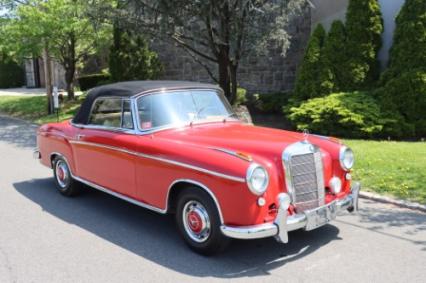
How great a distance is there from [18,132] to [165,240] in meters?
10.3

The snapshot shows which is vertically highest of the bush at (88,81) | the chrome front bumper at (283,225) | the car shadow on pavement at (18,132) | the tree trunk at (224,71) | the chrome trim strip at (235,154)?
the tree trunk at (224,71)

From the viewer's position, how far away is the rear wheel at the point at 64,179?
6.82 metres

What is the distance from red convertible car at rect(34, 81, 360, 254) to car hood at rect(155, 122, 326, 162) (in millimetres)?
10

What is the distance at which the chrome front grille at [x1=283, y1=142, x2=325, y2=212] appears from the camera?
15.2ft

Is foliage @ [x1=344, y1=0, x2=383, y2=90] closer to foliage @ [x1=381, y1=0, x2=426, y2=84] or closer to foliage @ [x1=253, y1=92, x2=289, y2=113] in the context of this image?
foliage @ [x1=381, y1=0, x2=426, y2=84]

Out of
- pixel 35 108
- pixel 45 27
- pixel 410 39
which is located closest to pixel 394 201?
pixel 410 39

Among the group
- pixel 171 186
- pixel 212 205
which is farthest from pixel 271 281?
pixel 171 186

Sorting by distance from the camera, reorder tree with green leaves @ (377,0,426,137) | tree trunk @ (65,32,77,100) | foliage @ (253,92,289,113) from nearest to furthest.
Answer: tree with green leaves @ (377,0,426,137) < foliage @ (253,92,289,113) < tree trunk @ (65,32,77,100)

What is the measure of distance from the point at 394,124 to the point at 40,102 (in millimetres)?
14583

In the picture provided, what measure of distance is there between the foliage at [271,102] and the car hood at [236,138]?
7.96m

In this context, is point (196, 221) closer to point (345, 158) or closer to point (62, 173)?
point (345, 158)

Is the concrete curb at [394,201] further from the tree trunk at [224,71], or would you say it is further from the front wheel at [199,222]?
the tree trunk at [224,71]

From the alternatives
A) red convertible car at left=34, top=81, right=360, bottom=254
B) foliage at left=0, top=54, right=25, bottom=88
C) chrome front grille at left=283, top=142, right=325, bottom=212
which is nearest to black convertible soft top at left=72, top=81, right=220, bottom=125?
red convertible car at left=34, top=81, right=360, bottom=254

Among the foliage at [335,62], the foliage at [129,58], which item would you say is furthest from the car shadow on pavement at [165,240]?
the foliage at [129,58]
